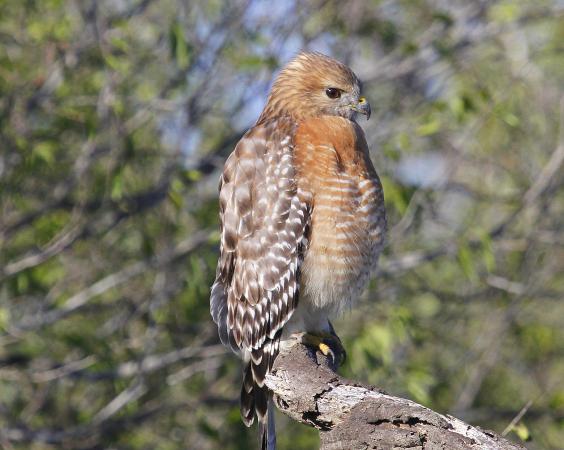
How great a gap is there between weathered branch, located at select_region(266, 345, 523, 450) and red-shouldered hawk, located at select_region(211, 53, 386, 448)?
1.00m

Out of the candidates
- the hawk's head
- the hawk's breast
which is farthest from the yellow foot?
the hawk's head

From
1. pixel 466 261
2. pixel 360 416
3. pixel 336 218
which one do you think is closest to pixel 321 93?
pixel 336 218

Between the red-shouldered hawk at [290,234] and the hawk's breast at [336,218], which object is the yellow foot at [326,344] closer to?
the red-shouldered hawk at [290,234]

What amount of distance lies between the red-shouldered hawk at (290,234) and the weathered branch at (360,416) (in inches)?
39.2

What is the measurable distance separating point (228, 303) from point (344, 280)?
72cm

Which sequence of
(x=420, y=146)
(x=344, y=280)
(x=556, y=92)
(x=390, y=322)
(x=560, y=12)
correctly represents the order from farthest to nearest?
1. (x=556, y=92)
2. (x=420, y=146)
3. (x=560, y=12)
4. (x=390, y=322)
5. (x=344, y=280)

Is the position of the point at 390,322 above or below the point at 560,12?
below

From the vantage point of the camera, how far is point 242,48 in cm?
895

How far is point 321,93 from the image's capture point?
6539 mm

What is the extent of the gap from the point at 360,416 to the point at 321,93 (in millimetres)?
2802

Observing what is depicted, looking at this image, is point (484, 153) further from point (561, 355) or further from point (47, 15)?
point (47, 15)

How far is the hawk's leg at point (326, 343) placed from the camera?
5.98 meters

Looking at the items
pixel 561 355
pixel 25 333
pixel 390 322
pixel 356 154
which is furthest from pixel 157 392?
pixel 561 355

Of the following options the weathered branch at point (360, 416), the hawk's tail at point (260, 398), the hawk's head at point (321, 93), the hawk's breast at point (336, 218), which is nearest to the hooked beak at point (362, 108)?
the hawk's head at point (321, 93)
